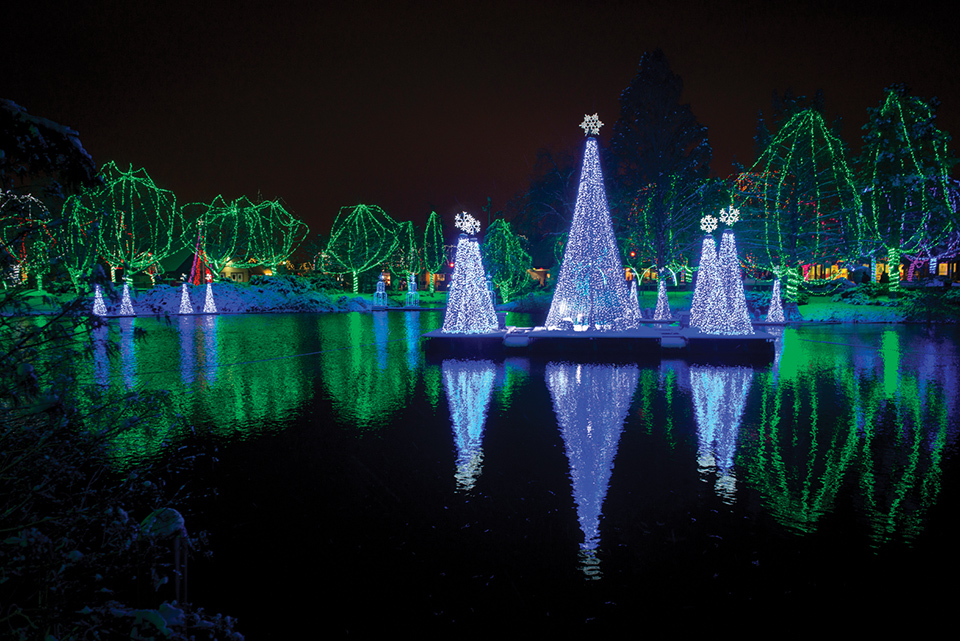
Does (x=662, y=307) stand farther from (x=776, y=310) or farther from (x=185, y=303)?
(x=185, y=303)

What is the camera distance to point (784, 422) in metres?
7.45

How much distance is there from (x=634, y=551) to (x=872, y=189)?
101ft

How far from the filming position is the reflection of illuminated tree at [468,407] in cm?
582

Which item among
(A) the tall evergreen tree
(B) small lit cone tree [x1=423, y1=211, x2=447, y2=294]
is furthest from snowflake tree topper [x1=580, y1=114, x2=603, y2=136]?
(B) small lit cone tree [x1=423, y1=211, x2=447, y2=294]

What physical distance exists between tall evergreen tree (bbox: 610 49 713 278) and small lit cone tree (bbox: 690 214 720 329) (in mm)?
13617

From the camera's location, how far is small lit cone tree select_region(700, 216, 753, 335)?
14.8 m

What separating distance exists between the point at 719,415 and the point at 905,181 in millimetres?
27839

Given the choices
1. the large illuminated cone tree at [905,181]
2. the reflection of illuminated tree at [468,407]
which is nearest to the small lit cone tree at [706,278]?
the reflection of illuminated tree at [468,407]

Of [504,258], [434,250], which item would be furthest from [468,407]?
[434,250]

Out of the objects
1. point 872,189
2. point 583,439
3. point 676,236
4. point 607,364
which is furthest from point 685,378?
point 676,236

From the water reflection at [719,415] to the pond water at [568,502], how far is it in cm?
4

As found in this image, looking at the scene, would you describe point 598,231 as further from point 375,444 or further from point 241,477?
point 241,477

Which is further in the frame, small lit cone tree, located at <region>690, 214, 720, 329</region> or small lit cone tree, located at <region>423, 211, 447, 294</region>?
small lit cone tree, located at <region>423, 211, 447, 294</region>

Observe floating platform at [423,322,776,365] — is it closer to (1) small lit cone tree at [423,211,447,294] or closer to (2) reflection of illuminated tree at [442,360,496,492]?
(2) reflection of illuminated tree at [442,360,496,492]
